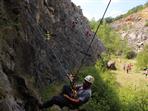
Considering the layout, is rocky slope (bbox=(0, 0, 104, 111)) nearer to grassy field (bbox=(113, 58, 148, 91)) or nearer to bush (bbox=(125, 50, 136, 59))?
grassy field (bbox=(113, 58, 148, 91))

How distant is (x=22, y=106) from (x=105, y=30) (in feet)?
263

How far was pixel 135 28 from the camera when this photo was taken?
5172 inches

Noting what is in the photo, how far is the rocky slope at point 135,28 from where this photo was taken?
12219 centimetres

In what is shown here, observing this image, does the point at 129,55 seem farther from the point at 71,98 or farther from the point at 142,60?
the point at 71,98

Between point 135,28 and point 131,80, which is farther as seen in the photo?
point 135,28

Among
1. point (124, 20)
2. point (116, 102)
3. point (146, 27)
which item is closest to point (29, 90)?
point (116, 102)

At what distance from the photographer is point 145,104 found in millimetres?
33875

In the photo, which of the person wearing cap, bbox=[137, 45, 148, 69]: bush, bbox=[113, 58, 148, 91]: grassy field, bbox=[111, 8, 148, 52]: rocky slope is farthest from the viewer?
bbox=[111, 8, 148, 52]: rocky slope

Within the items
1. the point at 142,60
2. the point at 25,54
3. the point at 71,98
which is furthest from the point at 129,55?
the point at 71,98

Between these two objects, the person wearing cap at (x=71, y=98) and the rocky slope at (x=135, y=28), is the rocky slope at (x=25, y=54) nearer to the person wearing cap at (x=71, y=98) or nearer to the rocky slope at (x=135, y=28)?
the person wearing cap at (x=71, y=98)

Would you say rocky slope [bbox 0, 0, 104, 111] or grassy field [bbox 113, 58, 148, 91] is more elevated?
rocky slope [bbox 0, 0, 104, 111]

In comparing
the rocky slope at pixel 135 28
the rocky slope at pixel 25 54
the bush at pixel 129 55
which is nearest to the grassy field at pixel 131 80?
the rocky slope at pixel 25 54

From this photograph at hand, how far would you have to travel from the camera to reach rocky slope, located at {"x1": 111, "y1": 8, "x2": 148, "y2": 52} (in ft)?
401

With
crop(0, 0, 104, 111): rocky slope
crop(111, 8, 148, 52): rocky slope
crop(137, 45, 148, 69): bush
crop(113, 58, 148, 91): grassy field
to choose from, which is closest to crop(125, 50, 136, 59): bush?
crop(111, 8, 148, 52): rocky slope
